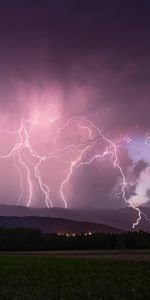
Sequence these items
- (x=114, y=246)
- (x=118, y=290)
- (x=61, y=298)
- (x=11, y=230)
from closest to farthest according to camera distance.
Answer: (x=61, y=298) < (x=118, y=290) < (x=114, y=246) < (x=11, y=230)

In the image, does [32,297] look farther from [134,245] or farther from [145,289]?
[134,245]

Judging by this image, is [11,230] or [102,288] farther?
[11,230]

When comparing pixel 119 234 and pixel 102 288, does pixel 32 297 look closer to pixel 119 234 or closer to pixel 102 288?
pixel 102 288

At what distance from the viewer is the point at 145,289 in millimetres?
19656

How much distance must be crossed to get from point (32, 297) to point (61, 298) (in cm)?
96

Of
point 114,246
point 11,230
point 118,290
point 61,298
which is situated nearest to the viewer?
point 61,298

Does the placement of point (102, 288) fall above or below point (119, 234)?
below

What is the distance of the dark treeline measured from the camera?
5940 inches

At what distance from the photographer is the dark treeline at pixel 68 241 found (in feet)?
495

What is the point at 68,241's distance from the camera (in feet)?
508

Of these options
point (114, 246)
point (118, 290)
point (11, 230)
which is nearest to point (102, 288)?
point (118, 290)

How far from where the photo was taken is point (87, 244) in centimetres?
15212

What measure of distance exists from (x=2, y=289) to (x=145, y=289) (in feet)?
17.8

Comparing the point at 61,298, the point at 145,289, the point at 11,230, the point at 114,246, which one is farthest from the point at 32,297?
the point at 11,230
